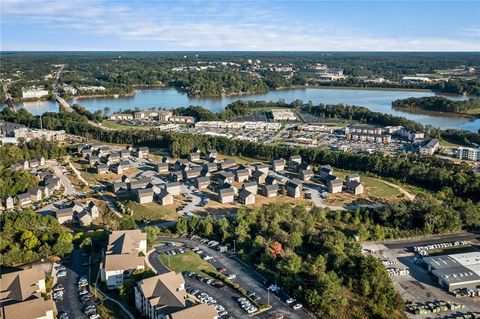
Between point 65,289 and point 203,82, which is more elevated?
point 203,82

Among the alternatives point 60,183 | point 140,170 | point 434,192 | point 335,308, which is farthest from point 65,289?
point 434,192

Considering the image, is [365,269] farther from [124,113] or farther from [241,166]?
[124,113]

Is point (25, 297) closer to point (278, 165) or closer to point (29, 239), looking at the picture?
point (29, 239)

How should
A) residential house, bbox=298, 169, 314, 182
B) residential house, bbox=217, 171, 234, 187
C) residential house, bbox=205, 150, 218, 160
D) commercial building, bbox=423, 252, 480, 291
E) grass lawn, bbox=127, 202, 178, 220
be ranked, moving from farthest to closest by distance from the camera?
residential house, bbox=205, 150, 218, 160 < residential house, bbox=298, 169, 314, 182 < residential house, bbox=217, 171, 234, 187 < grass lawn, bbox=127, 202, 178, 220 < commercial building, bbox=423, 252, 480, 291

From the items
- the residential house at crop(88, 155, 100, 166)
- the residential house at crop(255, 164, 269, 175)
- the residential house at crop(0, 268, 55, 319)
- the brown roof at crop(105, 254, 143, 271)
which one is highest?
the residential house at crop(88, 155, 100, 166)

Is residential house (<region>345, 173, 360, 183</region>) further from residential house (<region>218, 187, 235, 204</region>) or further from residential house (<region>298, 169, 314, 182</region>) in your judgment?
residential house (<region>218, 187, 235, 204</region>)

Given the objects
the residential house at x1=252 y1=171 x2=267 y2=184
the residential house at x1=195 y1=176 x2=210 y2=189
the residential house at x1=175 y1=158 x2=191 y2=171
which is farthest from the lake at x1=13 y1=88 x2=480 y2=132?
the residential house at x1=195 y1=176 x2=210 y2=189

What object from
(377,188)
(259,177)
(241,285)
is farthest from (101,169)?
(377,188)
